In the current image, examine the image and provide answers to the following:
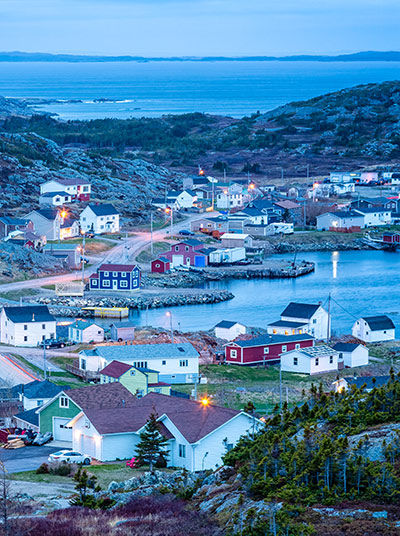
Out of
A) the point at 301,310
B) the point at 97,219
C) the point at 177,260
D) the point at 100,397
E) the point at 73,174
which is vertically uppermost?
the point at 73,174

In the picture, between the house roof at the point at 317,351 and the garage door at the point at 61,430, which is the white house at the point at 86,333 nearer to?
the house roof at the point at 317,351

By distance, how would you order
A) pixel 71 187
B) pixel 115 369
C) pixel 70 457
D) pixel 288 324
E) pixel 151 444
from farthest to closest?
1. pixel 71 187
2. pixel 288 324
3. pixel 115 369
4. pixel 70 457
5. pixel 151 444

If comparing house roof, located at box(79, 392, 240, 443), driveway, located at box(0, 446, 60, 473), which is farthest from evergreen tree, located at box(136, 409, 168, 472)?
driveway, located at box(0, 446, 60, 473)

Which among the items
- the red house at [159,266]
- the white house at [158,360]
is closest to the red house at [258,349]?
the white house at [158,360]

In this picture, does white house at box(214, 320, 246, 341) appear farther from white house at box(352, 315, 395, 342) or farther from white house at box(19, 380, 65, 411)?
white house at box(19, 380, 65, 411)

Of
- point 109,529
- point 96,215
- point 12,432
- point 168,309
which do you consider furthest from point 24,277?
point 109,529

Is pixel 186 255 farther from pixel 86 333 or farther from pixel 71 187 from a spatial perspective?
pixel 86 333

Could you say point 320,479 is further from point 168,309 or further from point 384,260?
point 384,260

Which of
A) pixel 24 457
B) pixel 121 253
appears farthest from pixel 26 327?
pixel 121 253
